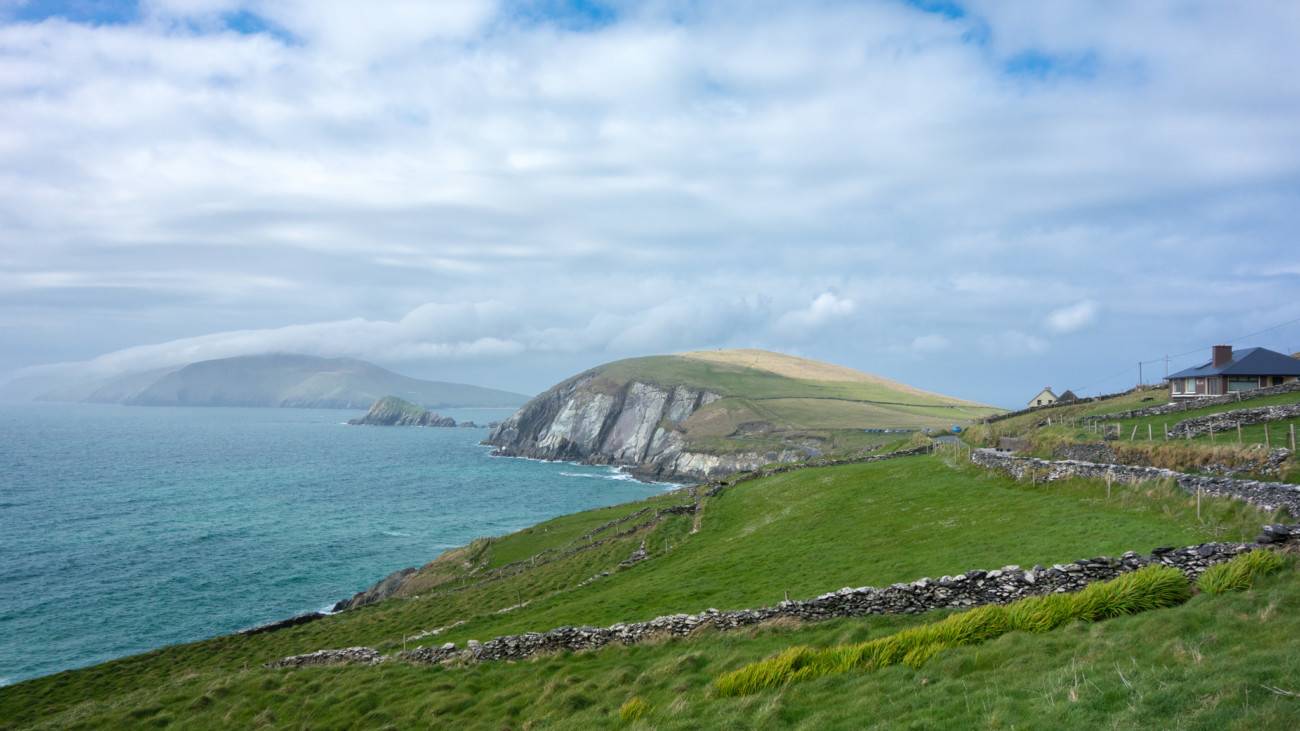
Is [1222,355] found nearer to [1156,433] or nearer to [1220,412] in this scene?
[1220,412]

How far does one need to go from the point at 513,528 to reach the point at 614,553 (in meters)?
49.6

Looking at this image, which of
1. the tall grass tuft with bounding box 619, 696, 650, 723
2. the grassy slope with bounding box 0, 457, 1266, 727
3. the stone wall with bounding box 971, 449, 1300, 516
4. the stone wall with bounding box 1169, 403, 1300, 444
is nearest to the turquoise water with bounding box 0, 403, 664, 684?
the grassy slope with bounding box 0, 457, 1266, 727

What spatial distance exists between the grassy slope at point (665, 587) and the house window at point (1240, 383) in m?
27.6

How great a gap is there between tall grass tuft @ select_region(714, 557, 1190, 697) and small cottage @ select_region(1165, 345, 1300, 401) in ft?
157

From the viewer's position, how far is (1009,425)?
6256 centimetres

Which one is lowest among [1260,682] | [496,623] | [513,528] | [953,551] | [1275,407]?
[513,528]

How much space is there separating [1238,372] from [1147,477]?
38.4 meters

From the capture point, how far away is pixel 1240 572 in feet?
48.4

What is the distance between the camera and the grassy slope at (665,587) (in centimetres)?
1980

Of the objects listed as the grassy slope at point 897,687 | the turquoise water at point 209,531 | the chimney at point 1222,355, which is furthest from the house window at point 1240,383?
the turquoise water at point 209,531

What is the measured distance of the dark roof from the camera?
52812mm

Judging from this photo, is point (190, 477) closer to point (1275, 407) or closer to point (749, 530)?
point (749, 530)

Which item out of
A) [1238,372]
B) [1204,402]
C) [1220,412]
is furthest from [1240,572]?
[1238,372]

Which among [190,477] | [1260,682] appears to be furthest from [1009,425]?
[190,477]
